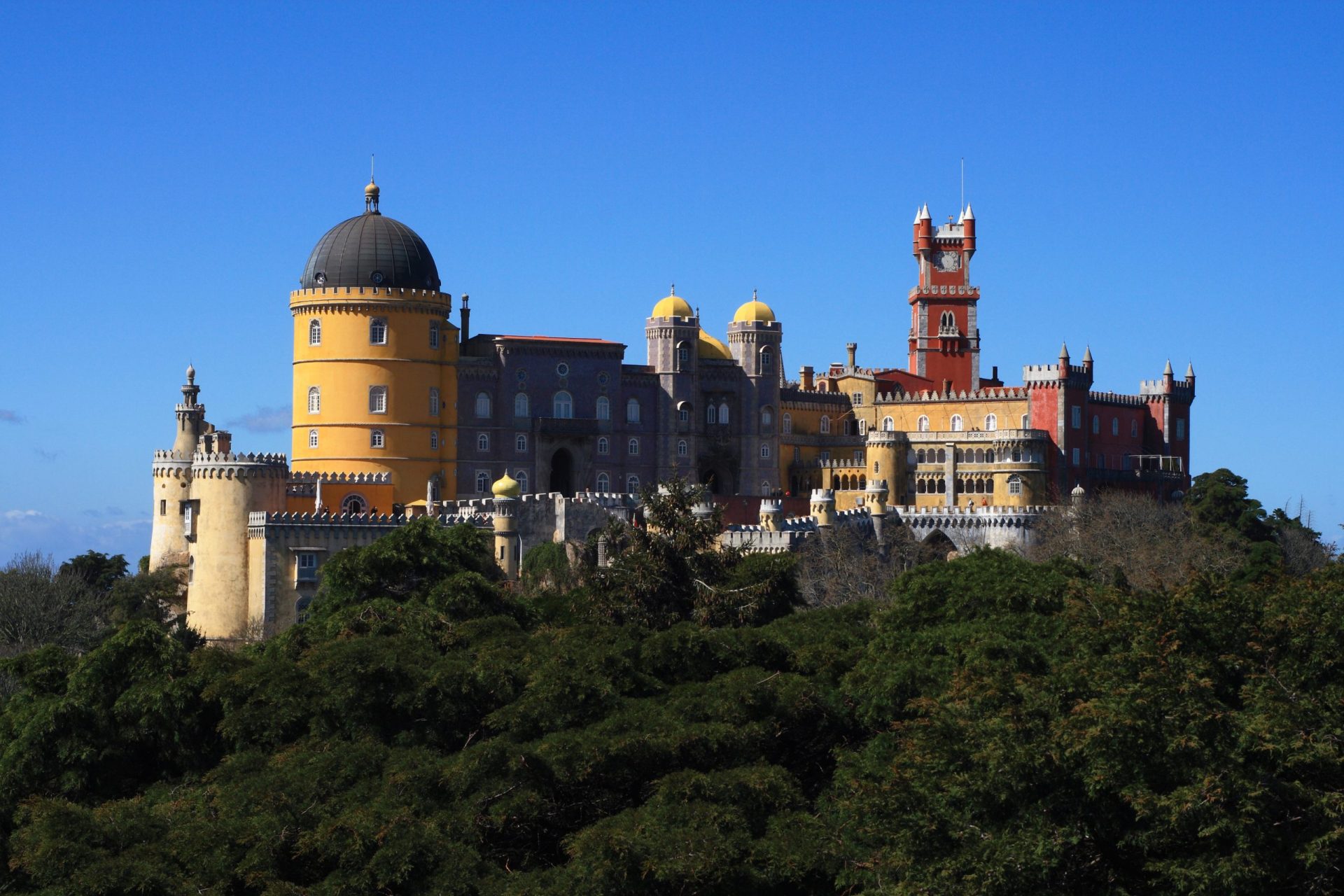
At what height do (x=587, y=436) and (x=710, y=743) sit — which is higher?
(x=587, y=436)

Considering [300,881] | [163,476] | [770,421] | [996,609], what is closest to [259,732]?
[300,881]

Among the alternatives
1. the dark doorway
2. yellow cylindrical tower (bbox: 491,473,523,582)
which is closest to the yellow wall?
the dark doorway

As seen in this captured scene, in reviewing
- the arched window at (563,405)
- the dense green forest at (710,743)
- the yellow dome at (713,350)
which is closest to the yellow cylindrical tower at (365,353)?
the arched window at (563,405)

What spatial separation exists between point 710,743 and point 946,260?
69.4 m

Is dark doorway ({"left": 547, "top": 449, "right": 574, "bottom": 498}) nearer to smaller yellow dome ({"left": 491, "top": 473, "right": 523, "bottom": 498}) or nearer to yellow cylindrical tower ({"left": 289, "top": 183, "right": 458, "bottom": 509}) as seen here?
yellow cylindrical tower ({"left": 289, "top": 183, "right": 458, "bottom": 509})

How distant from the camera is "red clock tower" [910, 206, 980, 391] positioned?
99625mm

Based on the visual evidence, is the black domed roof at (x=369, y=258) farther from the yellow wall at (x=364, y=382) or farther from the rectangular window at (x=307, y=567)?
the rectangular window at (x=307, y=567)

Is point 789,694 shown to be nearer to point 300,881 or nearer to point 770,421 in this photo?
point 300,881

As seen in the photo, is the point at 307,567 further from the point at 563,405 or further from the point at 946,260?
the point at 946,260

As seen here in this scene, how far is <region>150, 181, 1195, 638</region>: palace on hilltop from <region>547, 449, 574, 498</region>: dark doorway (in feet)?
0.36

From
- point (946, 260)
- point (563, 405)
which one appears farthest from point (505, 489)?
point (946, 260)

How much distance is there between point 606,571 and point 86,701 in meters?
12.4

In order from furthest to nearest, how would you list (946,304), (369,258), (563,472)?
(946,304), (563,472), (369,258)

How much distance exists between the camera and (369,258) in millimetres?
74875
